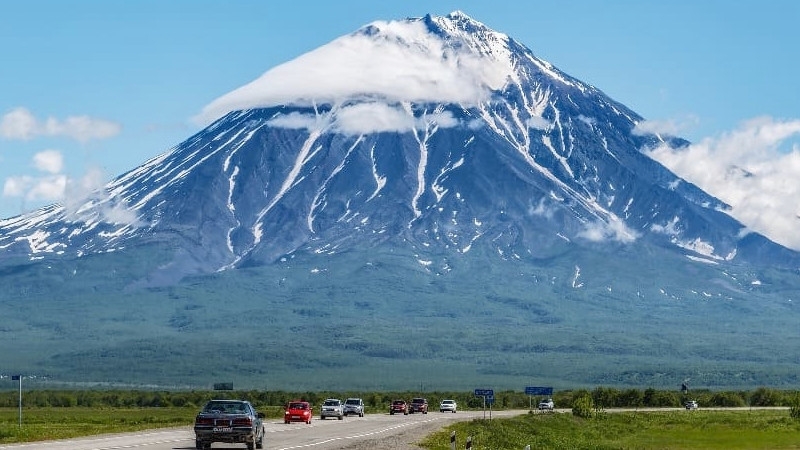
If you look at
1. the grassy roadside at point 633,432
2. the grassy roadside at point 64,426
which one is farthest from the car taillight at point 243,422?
the grassy roadside at point 64,426

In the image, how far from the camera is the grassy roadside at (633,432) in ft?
216

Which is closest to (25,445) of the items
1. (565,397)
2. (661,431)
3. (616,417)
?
(661,431)

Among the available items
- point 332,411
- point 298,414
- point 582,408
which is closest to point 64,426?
point 298,414

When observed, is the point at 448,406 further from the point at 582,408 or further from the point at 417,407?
the point at 582,408

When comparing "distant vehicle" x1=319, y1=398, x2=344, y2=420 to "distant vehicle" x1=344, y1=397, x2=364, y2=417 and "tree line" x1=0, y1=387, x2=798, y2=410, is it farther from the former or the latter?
"tree line" x1=0, y1=387, x2=798, y2=410

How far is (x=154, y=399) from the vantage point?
428ft

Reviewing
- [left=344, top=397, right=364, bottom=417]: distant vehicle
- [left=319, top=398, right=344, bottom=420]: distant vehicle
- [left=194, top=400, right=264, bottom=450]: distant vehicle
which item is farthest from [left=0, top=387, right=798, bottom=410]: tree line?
[left=194, top=400, right=264, bottom=450]: distant vehicle

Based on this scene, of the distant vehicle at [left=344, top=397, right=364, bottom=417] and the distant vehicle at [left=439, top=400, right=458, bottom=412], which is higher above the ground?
the distant vehicle at [left=439, top=400, right=458, bottom=412]

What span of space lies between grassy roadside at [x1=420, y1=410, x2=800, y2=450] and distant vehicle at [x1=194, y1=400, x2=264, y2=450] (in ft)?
24.4

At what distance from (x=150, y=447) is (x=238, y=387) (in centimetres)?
14292

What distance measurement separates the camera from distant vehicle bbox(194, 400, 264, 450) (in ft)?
167

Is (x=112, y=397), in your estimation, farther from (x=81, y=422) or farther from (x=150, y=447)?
(x=150, y=447)

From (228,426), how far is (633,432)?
140 feet

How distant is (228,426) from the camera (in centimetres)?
5119
